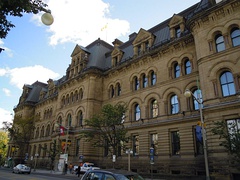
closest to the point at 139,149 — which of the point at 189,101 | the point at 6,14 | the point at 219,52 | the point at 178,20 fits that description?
the point at 189,101

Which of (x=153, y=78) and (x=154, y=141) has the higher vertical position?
(x=153, y=78)

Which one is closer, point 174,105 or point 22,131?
point 174,105

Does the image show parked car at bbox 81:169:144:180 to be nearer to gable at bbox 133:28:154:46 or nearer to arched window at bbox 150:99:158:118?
arched window at bbox 150:99:158:118

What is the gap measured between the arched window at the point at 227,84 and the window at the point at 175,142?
8.00 metres

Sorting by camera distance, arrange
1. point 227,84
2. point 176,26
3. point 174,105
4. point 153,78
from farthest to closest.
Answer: point 153,78
point 176,26
point 174,105
point 227,84

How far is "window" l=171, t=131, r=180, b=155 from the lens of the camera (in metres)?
25.8

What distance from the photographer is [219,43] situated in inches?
899

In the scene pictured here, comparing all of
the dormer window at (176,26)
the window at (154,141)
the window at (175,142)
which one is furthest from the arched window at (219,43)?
the window at (154,141)

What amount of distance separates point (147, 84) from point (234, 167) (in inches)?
660

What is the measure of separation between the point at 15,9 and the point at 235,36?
2068 cm

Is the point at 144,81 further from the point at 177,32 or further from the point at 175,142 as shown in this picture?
the point at 175,142

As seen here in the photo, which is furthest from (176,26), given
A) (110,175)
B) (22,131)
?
(22,131)

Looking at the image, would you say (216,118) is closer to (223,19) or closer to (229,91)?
(229,91)

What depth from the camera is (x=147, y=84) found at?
32.0 metres
